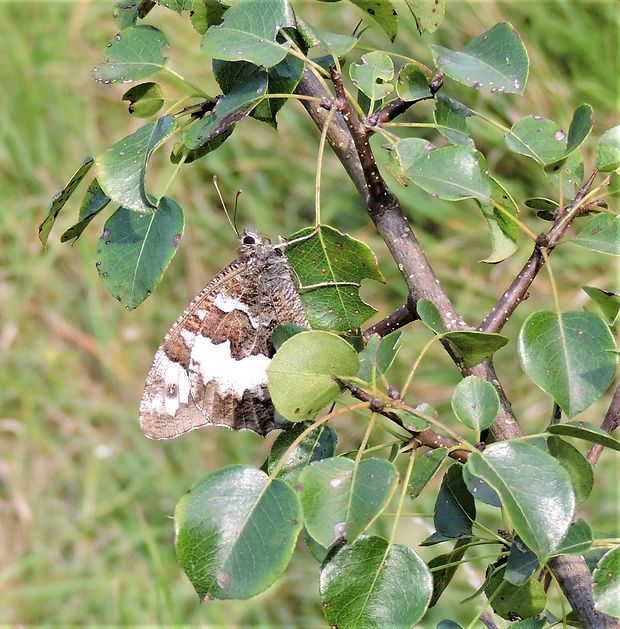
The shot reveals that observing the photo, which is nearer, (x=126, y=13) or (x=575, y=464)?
(x=575, y=464)

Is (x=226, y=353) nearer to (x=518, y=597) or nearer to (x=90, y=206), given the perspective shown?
(x=90, y=206)

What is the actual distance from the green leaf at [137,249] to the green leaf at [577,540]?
0.41m

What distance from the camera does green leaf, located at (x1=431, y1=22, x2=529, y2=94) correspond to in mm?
730

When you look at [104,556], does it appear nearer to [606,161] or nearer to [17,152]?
[17,152]

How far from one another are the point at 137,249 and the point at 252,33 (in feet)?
0.74

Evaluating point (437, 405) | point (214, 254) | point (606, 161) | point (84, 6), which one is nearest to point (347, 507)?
point (606, 161)

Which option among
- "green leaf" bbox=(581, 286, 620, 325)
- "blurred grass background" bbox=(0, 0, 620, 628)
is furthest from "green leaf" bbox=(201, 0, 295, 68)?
"blurred grass background" bbox=(0, 0, 620, 628)

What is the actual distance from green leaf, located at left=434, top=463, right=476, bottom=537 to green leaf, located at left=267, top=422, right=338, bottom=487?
116mm

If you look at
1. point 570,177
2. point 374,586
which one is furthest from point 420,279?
point 374,586

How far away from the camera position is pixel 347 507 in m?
0.56

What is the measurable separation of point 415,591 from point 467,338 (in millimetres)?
200

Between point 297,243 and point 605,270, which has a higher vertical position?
point 297,243

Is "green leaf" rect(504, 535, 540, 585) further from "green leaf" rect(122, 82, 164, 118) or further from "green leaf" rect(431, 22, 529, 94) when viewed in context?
"green leaf" rect(122, 82, 164, 118)

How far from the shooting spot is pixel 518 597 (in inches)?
28.1
